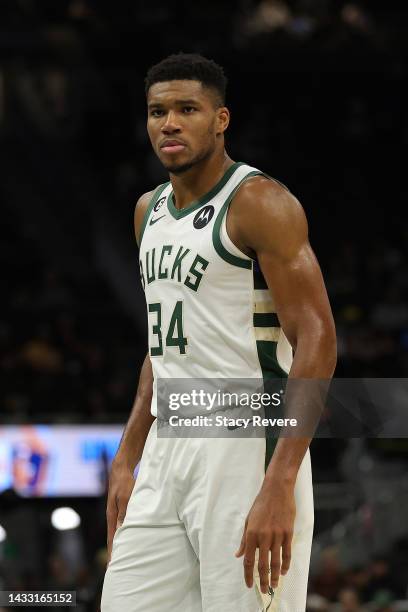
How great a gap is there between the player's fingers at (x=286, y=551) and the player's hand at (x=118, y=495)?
743 mm

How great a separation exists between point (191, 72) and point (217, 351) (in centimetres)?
83

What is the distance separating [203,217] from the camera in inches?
135

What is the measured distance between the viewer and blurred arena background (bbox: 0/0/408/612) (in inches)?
356

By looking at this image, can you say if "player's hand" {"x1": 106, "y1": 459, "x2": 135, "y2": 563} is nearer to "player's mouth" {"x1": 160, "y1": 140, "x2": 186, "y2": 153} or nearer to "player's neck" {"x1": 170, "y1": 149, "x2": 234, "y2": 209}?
"player's neck" {"x1": 170, "y1": 149, "x2": 234, "y2": 209}

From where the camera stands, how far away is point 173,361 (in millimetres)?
3438

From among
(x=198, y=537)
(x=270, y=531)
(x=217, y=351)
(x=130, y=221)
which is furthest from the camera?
(x=130, y=221)

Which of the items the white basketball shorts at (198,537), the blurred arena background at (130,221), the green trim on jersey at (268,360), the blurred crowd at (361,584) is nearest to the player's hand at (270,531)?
the white basketball shorts at (198,537)

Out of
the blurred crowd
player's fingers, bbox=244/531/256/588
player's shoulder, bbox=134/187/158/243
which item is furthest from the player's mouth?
the blurred crowd

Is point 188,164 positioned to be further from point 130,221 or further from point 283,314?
point 130,221

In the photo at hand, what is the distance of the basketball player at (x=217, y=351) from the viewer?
315cm

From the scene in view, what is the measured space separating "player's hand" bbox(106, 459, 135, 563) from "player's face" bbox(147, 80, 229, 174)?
992 millimetres

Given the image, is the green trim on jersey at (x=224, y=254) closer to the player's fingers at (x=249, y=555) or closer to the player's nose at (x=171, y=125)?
the player's nose at (x=171, y=125)

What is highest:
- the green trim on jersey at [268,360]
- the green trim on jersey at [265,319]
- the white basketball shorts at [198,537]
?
the green trim on jersey at [265,319]

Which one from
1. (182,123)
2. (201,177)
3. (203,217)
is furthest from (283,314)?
(182,123)
